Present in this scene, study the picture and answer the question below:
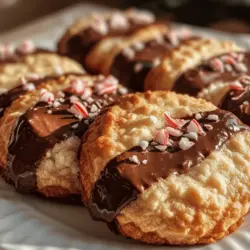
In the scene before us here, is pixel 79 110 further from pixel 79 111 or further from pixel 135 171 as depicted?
pixel 135 171

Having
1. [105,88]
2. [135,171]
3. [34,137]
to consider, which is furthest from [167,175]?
[105,88]

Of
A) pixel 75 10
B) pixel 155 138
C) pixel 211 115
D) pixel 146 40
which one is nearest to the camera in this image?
pixel 155 138

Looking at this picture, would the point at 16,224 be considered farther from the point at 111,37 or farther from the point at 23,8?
the point at 23,8

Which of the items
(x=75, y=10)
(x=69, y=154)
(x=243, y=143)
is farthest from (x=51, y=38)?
(x=243, y=143)

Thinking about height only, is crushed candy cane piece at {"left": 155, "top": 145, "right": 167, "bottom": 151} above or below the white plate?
above

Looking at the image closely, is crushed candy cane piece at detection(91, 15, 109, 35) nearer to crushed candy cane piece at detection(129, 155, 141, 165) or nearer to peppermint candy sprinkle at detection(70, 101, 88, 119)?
peppermint candy sprinkle at detection(70, 101, 88, 119)

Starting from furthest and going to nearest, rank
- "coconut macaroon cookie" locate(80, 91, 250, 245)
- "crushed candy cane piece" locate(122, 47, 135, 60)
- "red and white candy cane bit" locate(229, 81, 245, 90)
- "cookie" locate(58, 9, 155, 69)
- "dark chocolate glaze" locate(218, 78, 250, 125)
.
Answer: "cookie" locate(58, 9, 155, 69), "crushed candy cane piece" locate(122, 47, 135, 60), "red and white candy cane bit" locate(229, 81, 245, 90), "dark chocolate glaze" locate(218, 78, 250, 125), "coconut macaroon cookie" locate(80, 91, 250, 245)

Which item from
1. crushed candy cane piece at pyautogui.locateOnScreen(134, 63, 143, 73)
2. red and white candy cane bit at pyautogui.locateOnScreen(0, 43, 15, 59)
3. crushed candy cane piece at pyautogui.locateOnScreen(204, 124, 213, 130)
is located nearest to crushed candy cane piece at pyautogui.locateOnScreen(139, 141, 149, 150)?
crushed candy cane piece at pyautogui.locateOnScreen(204, 124, 213, 130)
